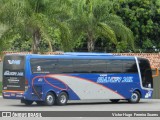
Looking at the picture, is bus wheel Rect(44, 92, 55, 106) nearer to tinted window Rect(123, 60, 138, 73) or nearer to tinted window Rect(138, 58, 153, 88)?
tinted window Rect(123, 60, 138, 73)

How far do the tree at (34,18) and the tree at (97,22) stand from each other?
276 cm

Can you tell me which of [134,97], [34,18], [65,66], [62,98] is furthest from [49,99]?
[34,18]

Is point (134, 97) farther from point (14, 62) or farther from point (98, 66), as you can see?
point (14, 62)

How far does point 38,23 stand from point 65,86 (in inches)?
233

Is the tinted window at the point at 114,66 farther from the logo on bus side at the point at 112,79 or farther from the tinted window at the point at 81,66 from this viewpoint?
the tinted window at the point at 81,66

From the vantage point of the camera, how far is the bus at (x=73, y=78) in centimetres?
2883

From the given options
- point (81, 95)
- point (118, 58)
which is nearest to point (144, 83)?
point (118, 58)

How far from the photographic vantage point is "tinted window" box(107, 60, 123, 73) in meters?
32.1

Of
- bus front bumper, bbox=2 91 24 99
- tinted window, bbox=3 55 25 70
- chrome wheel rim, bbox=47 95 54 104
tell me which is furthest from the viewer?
chrome wheel rim, bbox=47 95 54 104

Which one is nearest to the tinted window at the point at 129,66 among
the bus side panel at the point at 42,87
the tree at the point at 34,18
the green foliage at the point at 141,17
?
the bus side panel at the point at 42,87

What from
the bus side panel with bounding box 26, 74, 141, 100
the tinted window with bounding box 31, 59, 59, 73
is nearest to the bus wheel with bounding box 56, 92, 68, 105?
the bus side panel with bounding box 26, 74, 141, 100

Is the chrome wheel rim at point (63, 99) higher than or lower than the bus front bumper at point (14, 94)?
lower

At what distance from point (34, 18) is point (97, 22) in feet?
22.2

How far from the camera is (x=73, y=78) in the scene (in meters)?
30.6
